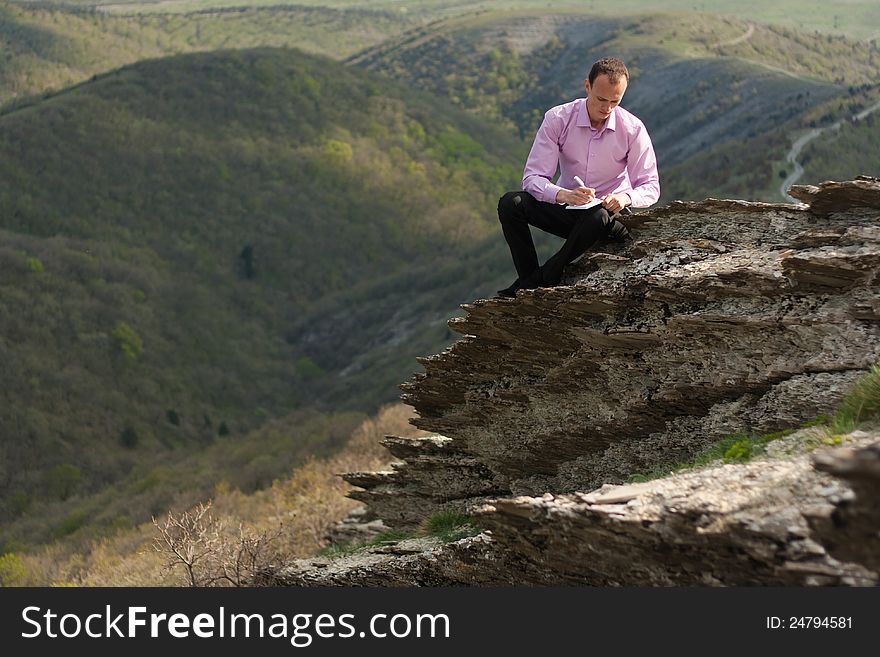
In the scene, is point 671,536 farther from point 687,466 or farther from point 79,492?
point 79,492

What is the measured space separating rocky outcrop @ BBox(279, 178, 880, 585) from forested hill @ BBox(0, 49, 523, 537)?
49398 mm

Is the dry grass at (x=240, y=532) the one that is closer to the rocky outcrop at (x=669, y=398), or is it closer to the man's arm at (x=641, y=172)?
the rocky outcrop at (x=669, y=398)

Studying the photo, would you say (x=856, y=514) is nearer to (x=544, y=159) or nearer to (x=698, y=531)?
(x=698, y=531)

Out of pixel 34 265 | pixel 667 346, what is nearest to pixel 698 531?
pixel 667 346

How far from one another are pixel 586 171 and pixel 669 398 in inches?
93.9

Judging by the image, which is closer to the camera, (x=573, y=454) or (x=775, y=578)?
(x=775, y=578)

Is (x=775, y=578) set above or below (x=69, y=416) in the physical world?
above

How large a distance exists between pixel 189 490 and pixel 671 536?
5513 centimetres

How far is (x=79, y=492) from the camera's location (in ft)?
244

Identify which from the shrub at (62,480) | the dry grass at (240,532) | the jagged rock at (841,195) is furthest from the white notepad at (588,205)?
the shrub at (62,480)

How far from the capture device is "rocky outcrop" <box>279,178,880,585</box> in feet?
20.5

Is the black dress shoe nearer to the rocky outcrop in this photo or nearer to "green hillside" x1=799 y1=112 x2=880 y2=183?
the rocky outcrop

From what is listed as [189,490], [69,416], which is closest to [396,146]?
[69,416]

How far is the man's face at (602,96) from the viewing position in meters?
9.34
